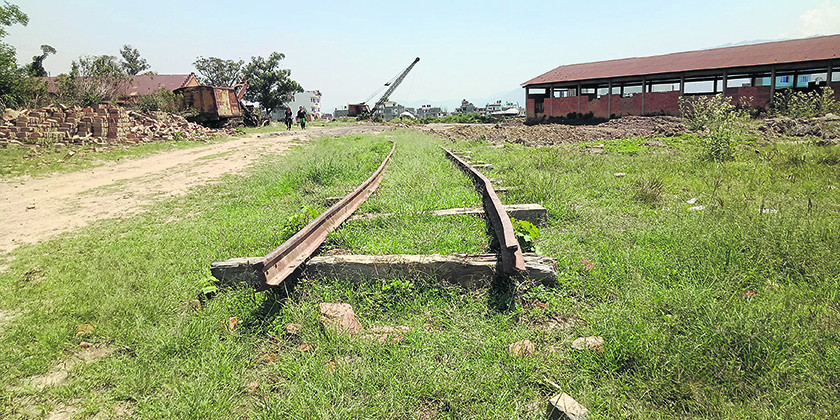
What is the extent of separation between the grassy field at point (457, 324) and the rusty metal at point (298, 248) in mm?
164

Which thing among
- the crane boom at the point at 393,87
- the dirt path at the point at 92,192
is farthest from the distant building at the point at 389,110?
the dirt path at the point at 92,192

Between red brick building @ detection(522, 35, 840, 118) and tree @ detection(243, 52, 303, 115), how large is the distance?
41.3 meters

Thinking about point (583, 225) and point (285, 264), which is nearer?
point (285, 264)

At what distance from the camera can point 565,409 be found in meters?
1.83

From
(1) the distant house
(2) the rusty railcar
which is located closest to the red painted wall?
(2) the rusty railcar

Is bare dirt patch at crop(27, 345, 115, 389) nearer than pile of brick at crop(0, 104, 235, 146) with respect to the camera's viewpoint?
Yes

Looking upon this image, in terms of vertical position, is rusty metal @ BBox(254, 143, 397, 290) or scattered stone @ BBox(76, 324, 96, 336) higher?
rusty metal @ BBox(254, 143, 397, 290)

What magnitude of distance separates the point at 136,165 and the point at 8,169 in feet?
8.34

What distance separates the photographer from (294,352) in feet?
8.10

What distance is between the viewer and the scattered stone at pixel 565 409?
181 cm

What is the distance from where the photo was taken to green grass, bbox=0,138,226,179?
414 inches

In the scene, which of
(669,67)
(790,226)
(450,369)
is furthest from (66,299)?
(669,67)

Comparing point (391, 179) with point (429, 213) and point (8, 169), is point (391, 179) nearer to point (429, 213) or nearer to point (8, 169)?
point (429, 213)

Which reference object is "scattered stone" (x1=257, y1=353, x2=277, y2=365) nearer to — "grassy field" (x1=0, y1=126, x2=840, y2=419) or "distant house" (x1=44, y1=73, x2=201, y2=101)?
"grassy field" (x1=0, y1=126, x2=840, y2=419)
